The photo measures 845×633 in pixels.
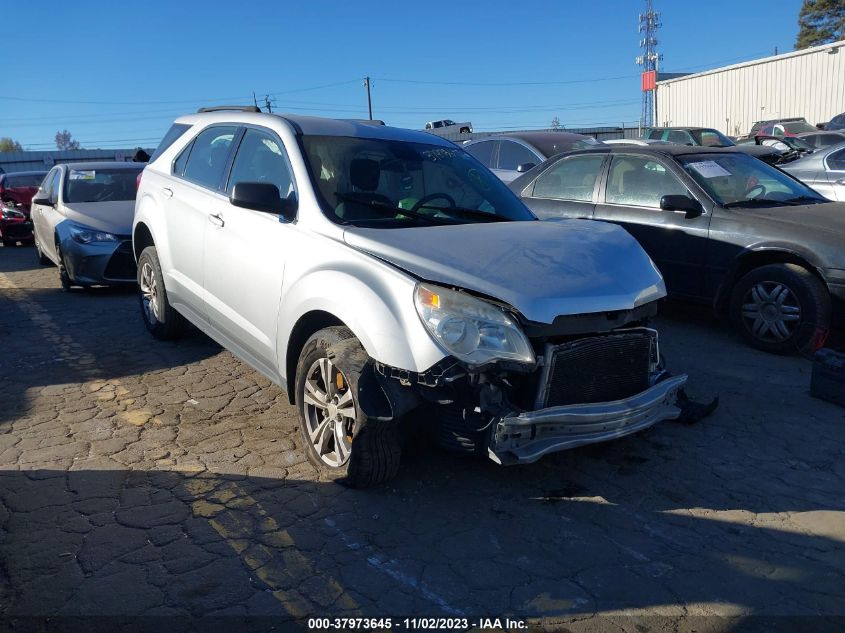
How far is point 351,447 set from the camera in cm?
360

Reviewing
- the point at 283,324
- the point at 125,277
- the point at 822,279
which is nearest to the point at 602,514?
the point at 283,324

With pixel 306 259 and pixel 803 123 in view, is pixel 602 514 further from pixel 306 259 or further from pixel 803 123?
pixel 803 123

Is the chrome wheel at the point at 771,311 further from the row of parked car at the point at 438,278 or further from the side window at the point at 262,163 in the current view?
the side window at the point at 262,163

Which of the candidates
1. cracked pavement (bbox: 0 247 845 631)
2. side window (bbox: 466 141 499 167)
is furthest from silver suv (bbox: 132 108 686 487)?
Answer: side window (bbox: 466 141 499 167)

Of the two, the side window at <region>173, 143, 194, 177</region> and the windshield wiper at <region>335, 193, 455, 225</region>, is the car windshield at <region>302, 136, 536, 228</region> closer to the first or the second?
the windshield wiper at <region>335, 193, 455, 225</region>

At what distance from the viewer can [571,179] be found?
303 inches

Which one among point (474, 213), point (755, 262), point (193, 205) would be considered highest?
point (193, 205)

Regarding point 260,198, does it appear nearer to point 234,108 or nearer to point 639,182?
point 234,108

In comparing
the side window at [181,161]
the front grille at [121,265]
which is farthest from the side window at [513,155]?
the side window at [181,161]

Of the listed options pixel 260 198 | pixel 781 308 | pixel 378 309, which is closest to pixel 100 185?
pixel 260 198

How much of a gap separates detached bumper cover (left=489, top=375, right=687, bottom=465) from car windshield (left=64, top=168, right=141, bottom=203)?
312 inches

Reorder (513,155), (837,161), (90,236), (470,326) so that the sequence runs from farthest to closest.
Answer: (513,155), (837,161), (90,236), (470,326)

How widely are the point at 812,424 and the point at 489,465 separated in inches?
87.8

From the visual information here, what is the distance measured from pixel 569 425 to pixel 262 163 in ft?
8.69
